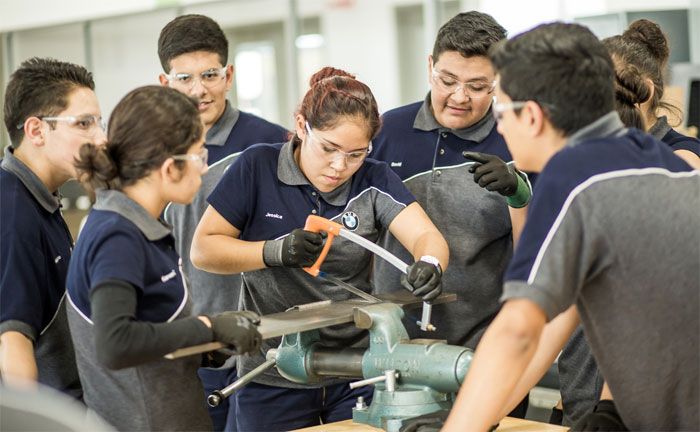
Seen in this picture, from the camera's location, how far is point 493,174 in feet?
7.89

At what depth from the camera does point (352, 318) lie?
2.18 m

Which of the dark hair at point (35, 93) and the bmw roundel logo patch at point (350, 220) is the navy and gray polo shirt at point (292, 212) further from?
the dark hair at point (35, 93)

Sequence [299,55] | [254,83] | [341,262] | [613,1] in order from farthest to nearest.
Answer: [254,83] < [299,55] < [613,1] < [341,262]

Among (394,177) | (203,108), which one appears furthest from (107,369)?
(203,108)

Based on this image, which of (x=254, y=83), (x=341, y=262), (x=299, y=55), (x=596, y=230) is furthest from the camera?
(x=254, y=83)

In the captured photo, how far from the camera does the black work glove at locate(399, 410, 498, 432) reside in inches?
77.7

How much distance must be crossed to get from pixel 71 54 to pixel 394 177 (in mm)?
6449

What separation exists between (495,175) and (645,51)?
560 millimetres

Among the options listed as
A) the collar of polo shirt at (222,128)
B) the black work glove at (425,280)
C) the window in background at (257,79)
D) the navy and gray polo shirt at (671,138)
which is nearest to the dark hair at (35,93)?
the collar of polo shirt at (222,128)

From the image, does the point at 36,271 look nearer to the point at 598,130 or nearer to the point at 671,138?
the point at 598,130

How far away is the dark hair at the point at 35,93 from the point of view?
7.43 ft

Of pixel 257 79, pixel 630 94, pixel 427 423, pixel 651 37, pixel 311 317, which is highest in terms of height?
pixel 651 37

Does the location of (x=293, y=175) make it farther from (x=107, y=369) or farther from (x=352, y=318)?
(x=107, y=369)

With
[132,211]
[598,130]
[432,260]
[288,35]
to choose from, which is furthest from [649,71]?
[288,35]
